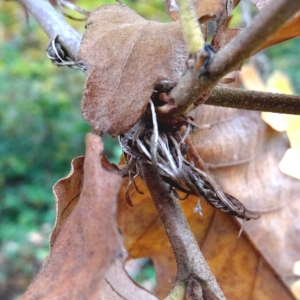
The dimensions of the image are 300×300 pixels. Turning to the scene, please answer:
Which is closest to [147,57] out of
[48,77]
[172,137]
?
[172,137]

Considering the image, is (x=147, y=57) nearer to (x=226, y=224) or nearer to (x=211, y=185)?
(x=211, y=185)

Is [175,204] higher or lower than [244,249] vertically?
higher

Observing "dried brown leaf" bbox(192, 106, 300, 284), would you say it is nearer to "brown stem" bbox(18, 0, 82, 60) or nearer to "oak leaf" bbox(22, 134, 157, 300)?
"brown stem" bbox(18, 0, 82, 60)

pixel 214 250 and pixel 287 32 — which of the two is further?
pixel 214 250

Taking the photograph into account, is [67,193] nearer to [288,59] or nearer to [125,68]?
[125,68]

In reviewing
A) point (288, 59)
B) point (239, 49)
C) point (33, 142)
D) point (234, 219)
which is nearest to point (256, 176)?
point (234, 219)

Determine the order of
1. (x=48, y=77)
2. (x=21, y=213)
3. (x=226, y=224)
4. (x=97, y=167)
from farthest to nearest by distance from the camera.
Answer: (x=48, y=77)
(x=21, y=213)
(x=226, y=224)
(x=97, y=167)

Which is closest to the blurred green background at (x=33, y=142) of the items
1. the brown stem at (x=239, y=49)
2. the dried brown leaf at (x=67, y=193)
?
the dried brown leaf at (x=67, y=193)
